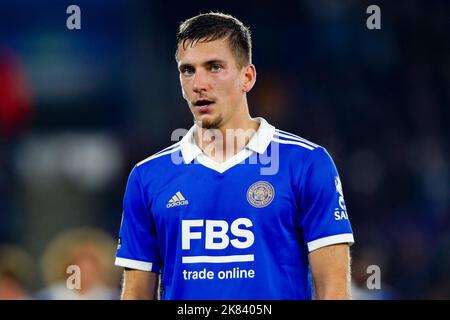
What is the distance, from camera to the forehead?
14.6ft

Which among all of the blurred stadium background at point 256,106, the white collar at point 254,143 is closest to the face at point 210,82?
the white collar at point 254,143

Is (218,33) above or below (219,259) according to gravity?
above

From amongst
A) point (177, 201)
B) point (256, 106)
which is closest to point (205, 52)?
point (177, 201)

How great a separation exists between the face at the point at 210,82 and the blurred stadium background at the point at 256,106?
6.95m

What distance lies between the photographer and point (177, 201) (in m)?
4.46

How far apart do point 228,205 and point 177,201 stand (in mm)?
242

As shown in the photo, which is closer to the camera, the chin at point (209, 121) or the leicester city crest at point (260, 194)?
the leicester city crest at point (260, 194)

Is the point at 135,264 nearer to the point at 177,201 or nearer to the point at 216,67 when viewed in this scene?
the point at 177,201

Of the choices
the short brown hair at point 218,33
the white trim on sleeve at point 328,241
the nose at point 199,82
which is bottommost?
the white trim on sleeve at point 328,241

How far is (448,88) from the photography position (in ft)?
43.4

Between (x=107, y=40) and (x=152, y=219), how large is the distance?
9660 millimetres

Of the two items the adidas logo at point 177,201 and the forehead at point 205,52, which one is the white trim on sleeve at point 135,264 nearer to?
the adidas logo at point 177,201

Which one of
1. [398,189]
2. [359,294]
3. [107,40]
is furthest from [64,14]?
[359,294]

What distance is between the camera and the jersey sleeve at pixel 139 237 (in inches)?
179
